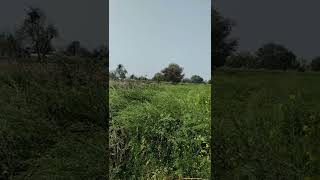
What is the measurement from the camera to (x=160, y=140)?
363cm

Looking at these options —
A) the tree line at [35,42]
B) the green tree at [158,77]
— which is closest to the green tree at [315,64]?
the green tree at [158,77]

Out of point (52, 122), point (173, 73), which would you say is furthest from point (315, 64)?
point (52, 122)

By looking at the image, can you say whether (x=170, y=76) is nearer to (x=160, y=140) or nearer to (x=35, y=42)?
(x=160, y=140)

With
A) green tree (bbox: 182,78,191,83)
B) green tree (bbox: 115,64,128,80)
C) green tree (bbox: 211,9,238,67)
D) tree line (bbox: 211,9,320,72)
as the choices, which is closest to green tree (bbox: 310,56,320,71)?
tree line (bbox: 211,9,320,72)

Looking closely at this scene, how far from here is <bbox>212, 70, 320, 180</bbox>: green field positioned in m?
3.07

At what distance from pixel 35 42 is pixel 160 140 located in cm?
116

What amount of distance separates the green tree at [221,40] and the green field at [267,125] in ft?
0.35

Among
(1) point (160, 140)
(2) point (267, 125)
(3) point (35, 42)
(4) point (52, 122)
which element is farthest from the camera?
(1) point (160, 140)

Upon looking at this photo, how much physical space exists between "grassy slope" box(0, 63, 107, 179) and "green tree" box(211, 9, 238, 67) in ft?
2.89

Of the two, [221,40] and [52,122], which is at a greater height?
[221,40]

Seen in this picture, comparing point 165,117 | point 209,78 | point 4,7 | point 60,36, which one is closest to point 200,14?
point 209,78

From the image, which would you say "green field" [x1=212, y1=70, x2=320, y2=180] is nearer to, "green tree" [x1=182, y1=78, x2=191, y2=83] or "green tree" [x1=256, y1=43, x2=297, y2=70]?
"green tree" [x1=256, y1=43, x2=297, y2=70]

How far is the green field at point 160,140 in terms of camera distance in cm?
357

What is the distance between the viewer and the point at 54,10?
3449 mm
